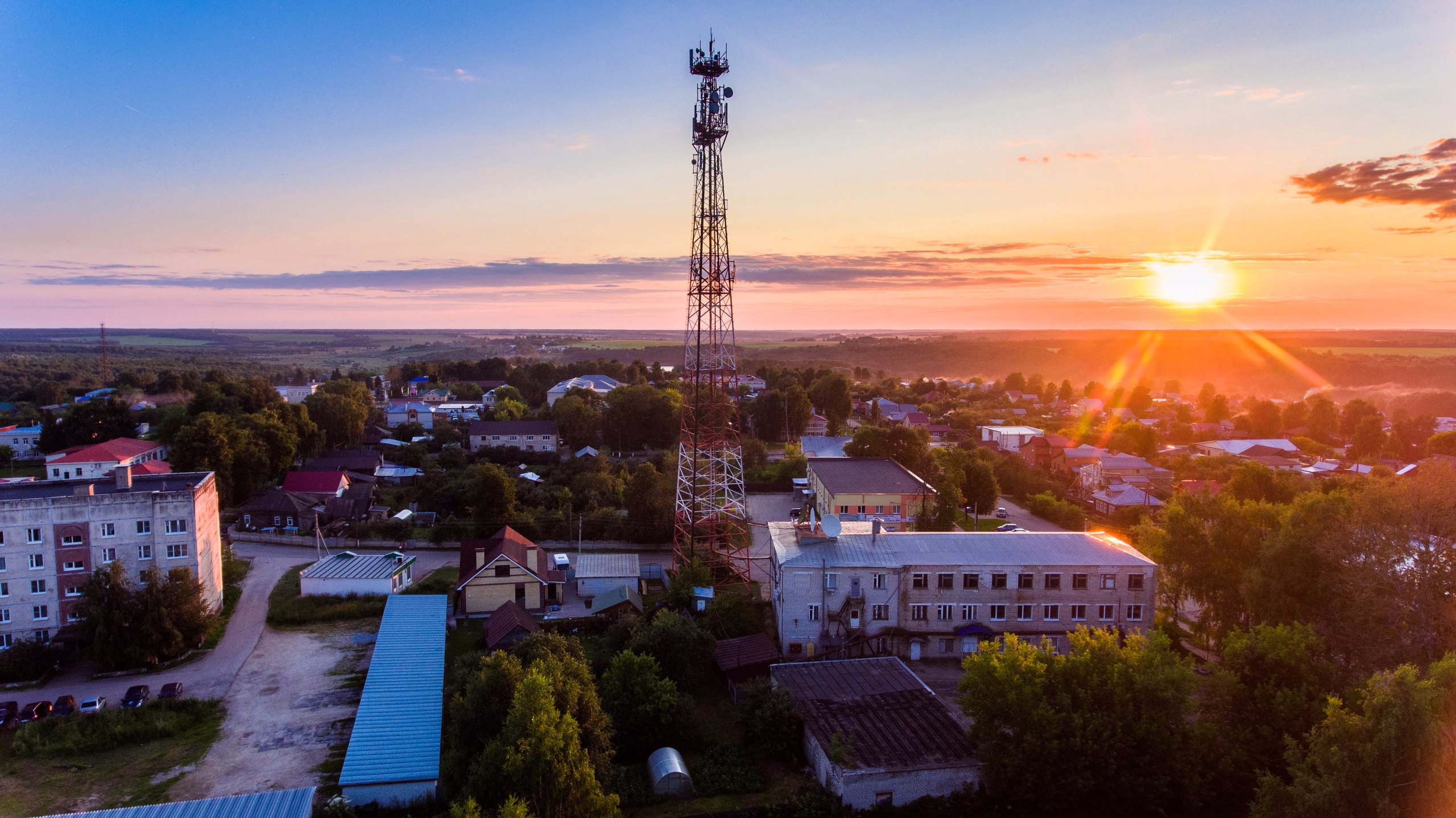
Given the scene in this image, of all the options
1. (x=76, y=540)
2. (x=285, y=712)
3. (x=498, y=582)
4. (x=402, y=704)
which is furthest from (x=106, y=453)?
(x=402, y=704)

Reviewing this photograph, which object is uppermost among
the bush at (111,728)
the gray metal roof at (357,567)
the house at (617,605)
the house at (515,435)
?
the house at (515,435)

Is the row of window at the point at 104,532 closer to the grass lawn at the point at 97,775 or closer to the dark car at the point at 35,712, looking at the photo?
the dark car at the point at 35,712

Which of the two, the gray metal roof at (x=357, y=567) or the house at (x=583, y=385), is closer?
the gray metal roof at (x=357, y=567)

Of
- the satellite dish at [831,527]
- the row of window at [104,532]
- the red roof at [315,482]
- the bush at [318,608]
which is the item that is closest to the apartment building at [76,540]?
the row of window at [104,532]

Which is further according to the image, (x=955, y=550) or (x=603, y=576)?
(x=603, y=576)

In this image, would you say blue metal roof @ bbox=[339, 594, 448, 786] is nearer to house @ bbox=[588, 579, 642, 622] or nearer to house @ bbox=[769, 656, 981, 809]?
house @ bbox=[588, 579, 642, 622]

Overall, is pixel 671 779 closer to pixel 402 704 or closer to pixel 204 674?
pixel 402 704

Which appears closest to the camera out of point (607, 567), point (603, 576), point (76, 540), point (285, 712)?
point (285, 712)
